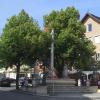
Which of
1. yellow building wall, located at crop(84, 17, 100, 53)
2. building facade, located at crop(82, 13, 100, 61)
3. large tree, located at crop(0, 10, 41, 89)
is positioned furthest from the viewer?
yellow building wall, located at crop(84, 17, 100, 53)

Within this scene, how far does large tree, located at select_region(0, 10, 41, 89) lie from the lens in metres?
45.2

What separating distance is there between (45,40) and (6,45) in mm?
4504

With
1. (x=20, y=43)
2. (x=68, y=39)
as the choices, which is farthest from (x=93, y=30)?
(x=20, y=43)

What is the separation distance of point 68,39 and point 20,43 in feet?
24.0

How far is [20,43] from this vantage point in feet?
148

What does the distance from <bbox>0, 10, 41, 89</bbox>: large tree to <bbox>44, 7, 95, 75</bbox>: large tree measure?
3.98m

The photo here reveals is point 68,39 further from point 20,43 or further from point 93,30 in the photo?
point 93,30

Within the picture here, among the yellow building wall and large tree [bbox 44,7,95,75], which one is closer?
large tree [bbox 44,7,95,75]

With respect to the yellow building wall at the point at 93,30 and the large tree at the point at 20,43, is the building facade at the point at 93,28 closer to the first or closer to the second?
the yellow building wall at the point at 93,30

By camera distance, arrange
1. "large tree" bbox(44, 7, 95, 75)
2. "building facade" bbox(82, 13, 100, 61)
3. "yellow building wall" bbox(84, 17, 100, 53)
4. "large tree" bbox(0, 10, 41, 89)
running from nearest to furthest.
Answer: "large tree" bbox(0, 10, 41, 89) < "large tree" bbox(44, 7, 95, 75) < "building facade" bbox(82, 13, 100, 61) < "yellow building wall" bbox(84, 17, 100, 53)

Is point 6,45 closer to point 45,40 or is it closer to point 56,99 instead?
point 45,40

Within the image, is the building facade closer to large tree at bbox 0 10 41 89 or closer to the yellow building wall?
the yellow building wall

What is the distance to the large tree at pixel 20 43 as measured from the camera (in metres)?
45.2

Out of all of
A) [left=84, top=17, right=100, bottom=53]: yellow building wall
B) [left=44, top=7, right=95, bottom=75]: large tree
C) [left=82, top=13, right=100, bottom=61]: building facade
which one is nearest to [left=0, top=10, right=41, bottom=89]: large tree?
[left=44, top=7, right=95, bottom=75]: large tree
